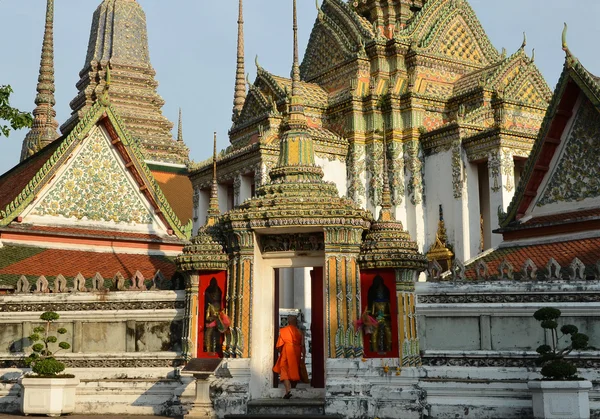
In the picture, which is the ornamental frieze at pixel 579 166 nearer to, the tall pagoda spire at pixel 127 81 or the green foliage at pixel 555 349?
the green foliage at pixel 555 349

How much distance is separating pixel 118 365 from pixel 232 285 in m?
2.28

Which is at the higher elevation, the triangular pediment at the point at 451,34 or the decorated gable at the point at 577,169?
the triangular pediment at the point at 451,34

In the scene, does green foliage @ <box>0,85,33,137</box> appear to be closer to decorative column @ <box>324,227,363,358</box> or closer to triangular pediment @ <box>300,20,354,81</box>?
decorative column @ <box>324,227,363,358</box>

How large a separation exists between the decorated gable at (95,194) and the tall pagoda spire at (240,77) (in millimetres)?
15658

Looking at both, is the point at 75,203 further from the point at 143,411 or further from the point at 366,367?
the point at 366,367

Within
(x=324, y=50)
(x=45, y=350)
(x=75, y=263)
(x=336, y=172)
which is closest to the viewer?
(x=45, y=350)

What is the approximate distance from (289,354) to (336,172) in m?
12.8

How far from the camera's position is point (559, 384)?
10.9 metres

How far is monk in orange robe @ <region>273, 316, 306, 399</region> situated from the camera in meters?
12.3

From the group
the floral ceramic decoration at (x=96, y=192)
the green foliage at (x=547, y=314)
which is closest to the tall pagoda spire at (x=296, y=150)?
the green foliage at (x=547, y=314)

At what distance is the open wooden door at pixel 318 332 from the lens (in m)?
13.2

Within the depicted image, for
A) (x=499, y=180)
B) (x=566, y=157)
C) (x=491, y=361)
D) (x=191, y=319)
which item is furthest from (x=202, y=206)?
(x=491, y=361)

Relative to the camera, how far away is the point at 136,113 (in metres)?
35.3

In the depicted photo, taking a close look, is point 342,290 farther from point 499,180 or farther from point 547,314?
point 499,180
